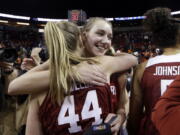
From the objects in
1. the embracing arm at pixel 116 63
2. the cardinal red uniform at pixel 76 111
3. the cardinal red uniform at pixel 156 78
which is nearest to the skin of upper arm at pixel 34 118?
the cardinal red uniform at pixel 76 111

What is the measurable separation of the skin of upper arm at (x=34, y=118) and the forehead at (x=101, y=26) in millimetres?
605

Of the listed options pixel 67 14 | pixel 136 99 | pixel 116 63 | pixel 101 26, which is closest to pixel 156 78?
pixel 136 99

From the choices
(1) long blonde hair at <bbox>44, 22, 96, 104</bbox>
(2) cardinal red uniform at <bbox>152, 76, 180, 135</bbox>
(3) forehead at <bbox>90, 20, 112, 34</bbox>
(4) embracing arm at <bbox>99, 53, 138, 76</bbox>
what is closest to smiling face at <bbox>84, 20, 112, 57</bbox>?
(3) forehead at <bbox>90, 20, 112, 34</bbox>

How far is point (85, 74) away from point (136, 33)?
890 inches

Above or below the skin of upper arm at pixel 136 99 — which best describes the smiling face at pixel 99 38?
above

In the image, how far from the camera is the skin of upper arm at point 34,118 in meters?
1.16

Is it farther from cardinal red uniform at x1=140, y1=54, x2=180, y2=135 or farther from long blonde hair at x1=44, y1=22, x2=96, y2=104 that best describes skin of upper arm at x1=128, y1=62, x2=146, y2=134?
long blonde hair at x1=44, y1=22, x2=96, y2=104

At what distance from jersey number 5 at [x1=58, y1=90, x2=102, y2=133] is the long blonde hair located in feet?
Result: 0.13

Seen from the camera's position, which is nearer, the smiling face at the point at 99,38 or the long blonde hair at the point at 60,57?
the long blonde hair at the point at 60,57

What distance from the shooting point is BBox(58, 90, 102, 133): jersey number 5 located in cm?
109

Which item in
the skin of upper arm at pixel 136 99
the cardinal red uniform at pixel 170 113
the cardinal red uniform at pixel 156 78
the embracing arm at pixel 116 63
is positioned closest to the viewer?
the cardinal red uniform at pixel 170 113

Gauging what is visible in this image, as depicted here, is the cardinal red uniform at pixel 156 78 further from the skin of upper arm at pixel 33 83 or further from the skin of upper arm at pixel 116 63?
the skin of upper arm at pixel 33 83

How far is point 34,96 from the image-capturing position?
1.16 m

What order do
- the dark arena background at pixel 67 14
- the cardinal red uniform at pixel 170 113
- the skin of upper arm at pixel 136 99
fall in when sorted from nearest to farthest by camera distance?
the cardinal red uniform at pixel 170 113 < the skin of upper arm at pixel 136 99 < the dark arena background at pixel 67 14
